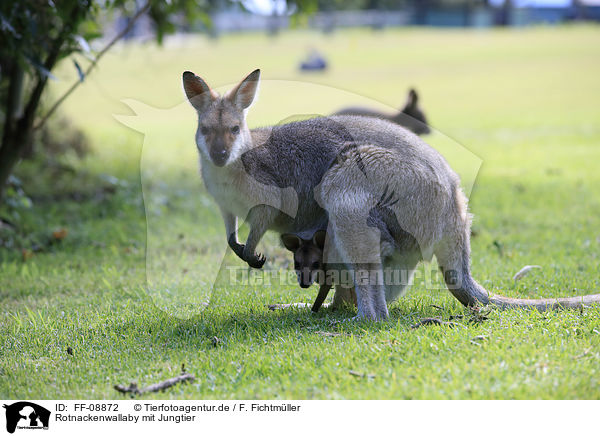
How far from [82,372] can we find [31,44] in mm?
3706

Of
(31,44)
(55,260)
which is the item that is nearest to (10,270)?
(55,260)

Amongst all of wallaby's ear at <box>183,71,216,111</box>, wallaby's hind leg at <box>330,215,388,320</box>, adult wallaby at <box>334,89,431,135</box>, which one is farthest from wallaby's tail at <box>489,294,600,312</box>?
adult wallaby at <box>334,89,431,135</box>

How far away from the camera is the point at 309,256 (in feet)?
16.5

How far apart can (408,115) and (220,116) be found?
5654 millimetres

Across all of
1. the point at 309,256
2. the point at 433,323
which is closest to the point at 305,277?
the point at 309,256

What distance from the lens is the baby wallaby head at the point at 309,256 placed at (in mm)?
4996

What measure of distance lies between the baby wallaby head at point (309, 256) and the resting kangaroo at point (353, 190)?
144 mm

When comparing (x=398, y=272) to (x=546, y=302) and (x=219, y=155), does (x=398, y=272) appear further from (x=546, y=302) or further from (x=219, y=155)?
(x=219, y=155)

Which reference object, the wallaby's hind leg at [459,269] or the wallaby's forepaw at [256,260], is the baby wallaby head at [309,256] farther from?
the wallaby's hind leg at [459,269]

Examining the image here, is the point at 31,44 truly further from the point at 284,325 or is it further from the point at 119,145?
the point at 119,145

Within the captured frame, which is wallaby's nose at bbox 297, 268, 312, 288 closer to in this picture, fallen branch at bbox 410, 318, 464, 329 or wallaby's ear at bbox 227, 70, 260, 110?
fallen branch at bbox 410, 318, 464, 329
